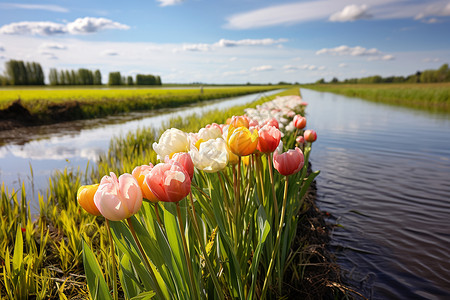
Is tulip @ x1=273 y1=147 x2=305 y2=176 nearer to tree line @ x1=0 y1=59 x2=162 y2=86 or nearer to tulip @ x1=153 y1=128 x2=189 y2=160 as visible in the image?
tulip @ x1=153 y1=128 x2=189 y2=160

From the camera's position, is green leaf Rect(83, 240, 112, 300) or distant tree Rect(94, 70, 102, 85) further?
distant tree Rect(94, 70, 102, 85)

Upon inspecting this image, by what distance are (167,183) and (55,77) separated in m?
83.5

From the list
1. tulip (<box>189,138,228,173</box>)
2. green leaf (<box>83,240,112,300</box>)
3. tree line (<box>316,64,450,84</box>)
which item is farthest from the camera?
tree line (<box>316,64,450,84</box>)

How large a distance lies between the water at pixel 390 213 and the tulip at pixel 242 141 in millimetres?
1958

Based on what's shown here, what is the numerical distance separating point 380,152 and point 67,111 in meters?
13.7

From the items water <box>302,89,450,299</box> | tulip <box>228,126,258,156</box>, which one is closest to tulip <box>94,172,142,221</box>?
tulip <box>228,126,258,156</box>

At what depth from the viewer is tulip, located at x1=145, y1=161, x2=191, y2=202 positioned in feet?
3.39

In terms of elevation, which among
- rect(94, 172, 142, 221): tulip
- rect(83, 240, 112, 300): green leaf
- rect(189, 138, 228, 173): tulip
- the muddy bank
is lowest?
the muddy bank

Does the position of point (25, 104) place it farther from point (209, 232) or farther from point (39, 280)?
point (209, 232)

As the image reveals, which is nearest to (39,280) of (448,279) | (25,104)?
(448,279)

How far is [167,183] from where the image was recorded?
3.37 feet

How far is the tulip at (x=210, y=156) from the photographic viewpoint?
1327mm

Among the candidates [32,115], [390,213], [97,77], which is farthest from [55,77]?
[390,213]

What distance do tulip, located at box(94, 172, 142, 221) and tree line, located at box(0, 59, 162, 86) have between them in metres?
79.0
